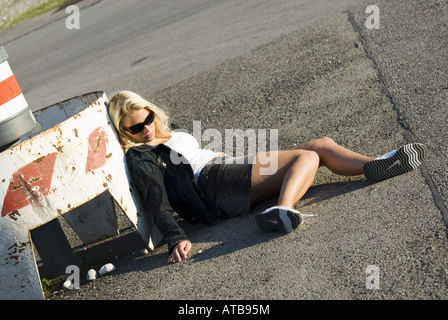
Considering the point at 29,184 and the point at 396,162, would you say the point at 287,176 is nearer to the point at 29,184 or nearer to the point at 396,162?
the point at 396,162

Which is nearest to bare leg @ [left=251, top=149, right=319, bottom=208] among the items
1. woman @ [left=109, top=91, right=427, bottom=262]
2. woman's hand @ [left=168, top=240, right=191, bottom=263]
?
woman @ [left=109, top=91, right=427, bottom=262]

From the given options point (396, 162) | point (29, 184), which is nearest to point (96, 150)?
point (29, 184)

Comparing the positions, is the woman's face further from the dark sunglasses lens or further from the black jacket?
the black jacket

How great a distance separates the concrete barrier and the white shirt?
1.18 feet

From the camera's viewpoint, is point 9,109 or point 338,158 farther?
point 338,158

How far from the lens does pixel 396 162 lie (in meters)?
3.79

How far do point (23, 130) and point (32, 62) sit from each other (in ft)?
24.9

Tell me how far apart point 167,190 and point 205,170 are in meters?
0.29

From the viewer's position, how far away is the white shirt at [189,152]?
13.2 ft

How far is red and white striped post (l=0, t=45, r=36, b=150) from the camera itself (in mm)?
3613

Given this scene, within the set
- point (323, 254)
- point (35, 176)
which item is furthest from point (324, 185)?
point (35, 176)

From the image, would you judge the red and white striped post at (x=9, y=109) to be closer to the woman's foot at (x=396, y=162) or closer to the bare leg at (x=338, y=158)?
the bare leg at (x=338, y=158)

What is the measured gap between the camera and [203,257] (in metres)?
3.67
